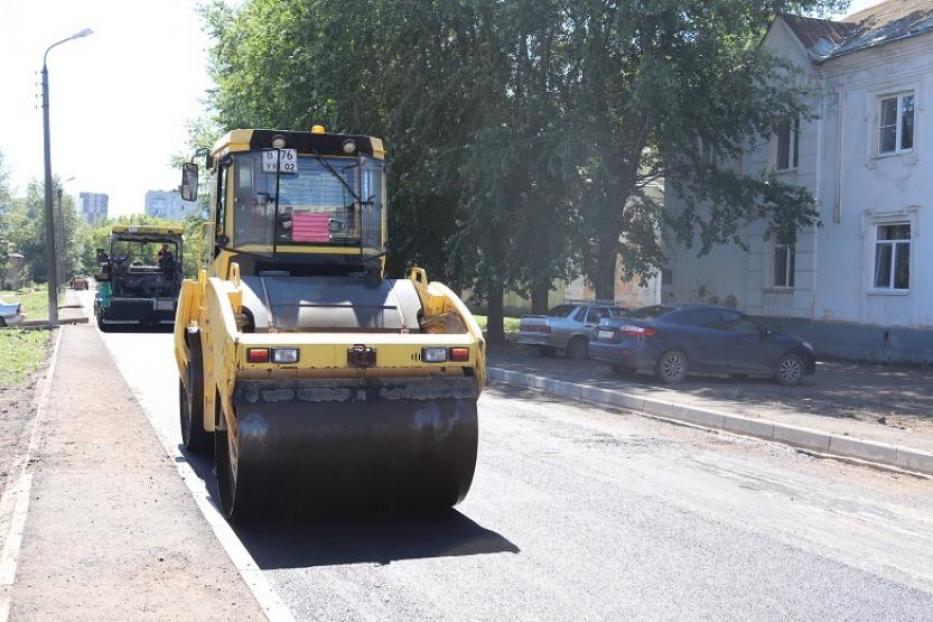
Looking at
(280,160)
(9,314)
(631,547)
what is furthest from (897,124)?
(9,314)

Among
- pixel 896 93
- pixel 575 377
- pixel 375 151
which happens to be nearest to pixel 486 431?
pixel 375 151

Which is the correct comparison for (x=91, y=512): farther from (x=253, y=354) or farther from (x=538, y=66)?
(x=538, y=66)

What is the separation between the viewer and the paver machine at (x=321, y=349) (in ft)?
20.9

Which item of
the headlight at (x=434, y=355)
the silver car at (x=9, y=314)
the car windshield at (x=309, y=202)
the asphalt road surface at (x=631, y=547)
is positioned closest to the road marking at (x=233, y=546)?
the asphalt road surface at (x=631, y=547)

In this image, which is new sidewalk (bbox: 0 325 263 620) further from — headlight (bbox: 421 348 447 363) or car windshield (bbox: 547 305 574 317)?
car windshield (bbox: 547 305 574 317)

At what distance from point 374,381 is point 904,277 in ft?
66.4

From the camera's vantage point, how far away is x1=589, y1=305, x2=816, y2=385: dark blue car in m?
17.2

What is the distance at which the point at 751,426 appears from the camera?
12.0 meters

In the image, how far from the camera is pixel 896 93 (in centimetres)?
2355

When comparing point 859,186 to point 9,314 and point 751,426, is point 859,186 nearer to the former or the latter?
point 751,426

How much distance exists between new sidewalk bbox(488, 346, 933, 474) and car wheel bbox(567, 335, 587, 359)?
1092 millimetres

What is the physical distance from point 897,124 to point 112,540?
22.3 m

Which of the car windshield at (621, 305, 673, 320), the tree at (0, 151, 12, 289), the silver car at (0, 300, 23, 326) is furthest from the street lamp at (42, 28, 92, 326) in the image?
the tree at (0, 151, 12, 289)

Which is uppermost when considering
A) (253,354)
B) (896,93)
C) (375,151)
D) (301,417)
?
(896,93)
